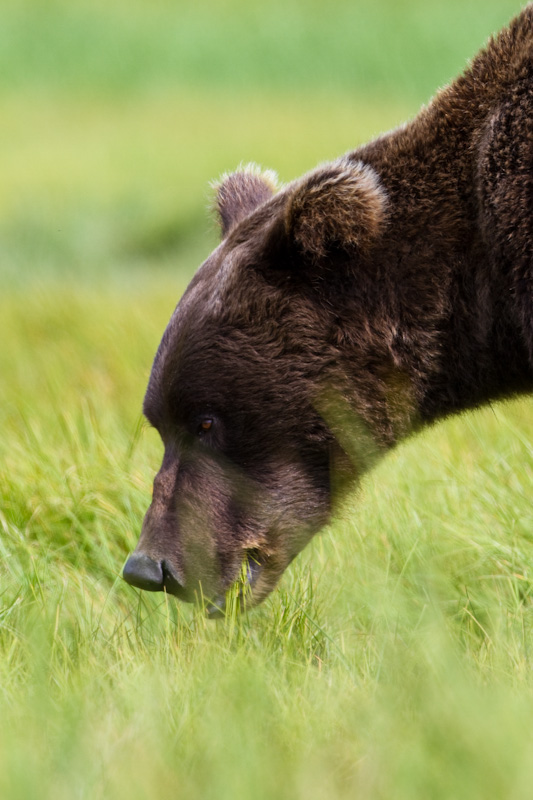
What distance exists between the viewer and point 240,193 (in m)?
3.84

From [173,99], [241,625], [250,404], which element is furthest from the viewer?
[173,99]

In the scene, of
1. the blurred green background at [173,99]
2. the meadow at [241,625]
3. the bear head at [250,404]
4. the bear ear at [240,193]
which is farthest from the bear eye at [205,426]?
the blurred green background at [173,99]

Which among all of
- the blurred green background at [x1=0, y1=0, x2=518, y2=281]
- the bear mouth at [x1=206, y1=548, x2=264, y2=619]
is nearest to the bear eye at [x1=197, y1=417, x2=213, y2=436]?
the bear mouth at [x1=206, y1=548, x2=264, y2=619]

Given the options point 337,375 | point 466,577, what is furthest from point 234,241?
point 466,577

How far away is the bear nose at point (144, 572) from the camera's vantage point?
122 inches

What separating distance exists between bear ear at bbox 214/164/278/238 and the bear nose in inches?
46.6

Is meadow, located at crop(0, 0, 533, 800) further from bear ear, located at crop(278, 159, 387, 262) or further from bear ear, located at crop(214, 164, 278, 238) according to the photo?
bear ear, located at crop(278, 159, 387, 262)

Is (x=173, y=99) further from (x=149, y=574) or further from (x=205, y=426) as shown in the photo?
(x=149, y=574)

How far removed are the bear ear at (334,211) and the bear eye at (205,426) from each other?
574mm

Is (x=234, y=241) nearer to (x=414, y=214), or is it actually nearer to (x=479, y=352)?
(x=414, y=214)

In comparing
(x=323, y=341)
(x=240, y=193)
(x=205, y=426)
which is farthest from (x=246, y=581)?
(x=240, y=193)

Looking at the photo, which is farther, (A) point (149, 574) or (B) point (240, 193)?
(B) point (240, 193)

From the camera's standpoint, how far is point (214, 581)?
3.21 metres

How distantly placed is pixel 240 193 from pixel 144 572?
57.6 inches
